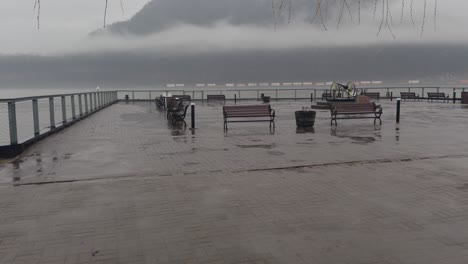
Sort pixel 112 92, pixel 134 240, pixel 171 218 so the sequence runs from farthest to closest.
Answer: pixel 112 92 → pixel 171 218 → pixel 134 240

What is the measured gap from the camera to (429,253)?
3893mm

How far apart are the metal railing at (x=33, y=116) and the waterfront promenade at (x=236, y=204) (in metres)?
0.81

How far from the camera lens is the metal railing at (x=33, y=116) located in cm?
926

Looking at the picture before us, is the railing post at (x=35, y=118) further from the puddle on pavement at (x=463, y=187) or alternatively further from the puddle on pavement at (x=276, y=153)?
the puddle on pavement at (x=463, y=187)

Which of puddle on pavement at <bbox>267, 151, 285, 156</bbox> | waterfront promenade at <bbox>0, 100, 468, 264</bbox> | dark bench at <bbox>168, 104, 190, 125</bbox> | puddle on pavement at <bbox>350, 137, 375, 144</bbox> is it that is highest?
dark bench at <bbox>168, 104, 190, 125</bbox>

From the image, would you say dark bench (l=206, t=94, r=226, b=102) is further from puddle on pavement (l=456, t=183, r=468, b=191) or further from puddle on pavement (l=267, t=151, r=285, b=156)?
puddle on pavement (l=456, t=183, r=468, b=191)

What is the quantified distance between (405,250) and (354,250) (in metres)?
0.45

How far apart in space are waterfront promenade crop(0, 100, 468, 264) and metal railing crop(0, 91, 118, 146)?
81 centimetres

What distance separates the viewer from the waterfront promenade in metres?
3.99

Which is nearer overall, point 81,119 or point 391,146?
point 391,146

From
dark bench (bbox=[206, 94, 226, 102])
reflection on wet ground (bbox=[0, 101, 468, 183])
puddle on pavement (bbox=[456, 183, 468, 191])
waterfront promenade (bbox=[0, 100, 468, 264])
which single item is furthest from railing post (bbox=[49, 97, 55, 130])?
dark bench (bbox=[206, 94, 226, 102])

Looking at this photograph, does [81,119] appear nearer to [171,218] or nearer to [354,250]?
Result: [171,218]

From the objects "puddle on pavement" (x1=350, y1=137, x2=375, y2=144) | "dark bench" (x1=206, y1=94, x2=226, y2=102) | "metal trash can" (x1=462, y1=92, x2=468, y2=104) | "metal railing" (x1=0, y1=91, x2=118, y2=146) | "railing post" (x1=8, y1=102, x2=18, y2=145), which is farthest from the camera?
"dark bench" (x1=206, y1=94, x2=226, y2=102)

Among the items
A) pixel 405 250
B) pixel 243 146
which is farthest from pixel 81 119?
pixel 405 250
